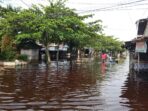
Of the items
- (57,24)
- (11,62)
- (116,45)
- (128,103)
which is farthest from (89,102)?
(116,45)

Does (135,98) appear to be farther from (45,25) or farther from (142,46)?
(45,25)

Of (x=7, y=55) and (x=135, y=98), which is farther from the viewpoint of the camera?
(x=7, y=55)

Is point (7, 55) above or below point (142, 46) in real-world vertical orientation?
below

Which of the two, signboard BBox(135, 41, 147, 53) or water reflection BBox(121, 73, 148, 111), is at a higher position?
signboard BBox(135, 41, 147, 53)

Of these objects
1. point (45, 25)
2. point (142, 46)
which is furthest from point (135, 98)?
point (45, 25)

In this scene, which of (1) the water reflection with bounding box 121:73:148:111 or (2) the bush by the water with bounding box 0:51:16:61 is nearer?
(1) the water reflection with bounding box 121:73:148:111

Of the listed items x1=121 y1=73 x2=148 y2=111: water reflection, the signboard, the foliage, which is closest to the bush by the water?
the foliage

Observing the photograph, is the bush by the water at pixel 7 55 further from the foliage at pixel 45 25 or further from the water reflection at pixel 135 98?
the water reflection at pixel 135 98

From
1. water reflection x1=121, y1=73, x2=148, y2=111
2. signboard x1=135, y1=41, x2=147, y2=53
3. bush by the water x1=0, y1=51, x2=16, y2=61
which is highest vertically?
signboard x1=135, y1=41, x2=147, y2=53

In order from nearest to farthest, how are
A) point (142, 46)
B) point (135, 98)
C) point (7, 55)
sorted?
point (135, 98) → point (142, 46) → point (7, 55)

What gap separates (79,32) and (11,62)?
32.3ft

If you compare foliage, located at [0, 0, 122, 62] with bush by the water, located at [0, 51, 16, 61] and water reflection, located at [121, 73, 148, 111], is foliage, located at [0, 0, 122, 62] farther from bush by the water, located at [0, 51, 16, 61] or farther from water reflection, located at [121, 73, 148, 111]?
water reflection, located at [121, 73, 148, 111]

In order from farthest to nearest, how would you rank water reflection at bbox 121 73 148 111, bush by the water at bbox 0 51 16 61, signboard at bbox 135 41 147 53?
bush by the water at bbox 0 51 16 61 → signboard at bbox 135 41 147 53 → water reflection at bbox 121 73 148 111

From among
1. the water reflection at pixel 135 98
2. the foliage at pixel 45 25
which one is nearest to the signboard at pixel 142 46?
the water reflection at pixel 135 98
